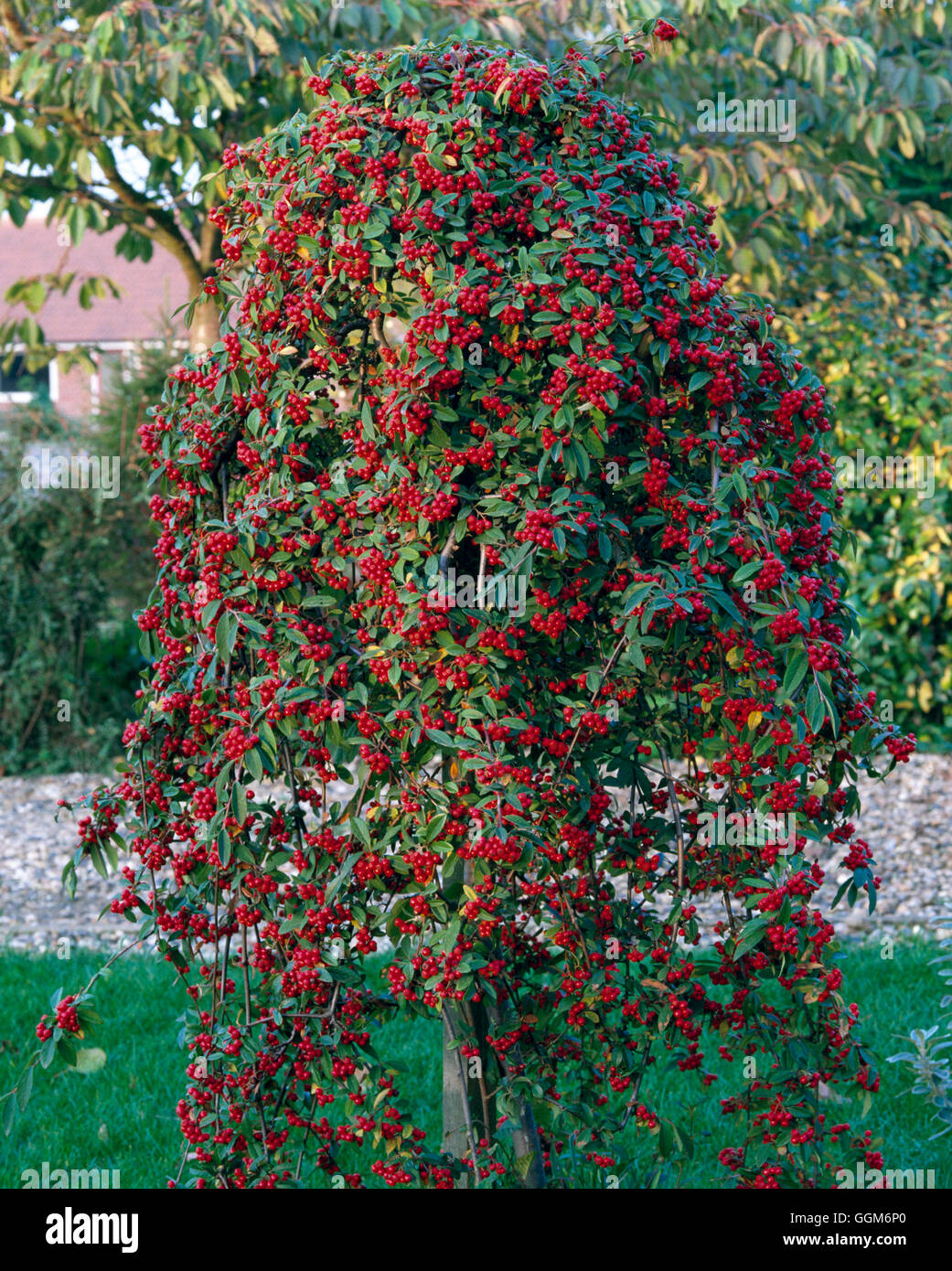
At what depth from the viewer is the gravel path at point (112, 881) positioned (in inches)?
201

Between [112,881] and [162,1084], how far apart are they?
8.00ft

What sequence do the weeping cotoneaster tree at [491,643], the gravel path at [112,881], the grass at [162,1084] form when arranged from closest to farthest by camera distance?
the weeping cotoneaster tree at [491,643], the grass at [162,1084], the gravel path at [112,881]

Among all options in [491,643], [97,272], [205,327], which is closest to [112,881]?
[205,327]

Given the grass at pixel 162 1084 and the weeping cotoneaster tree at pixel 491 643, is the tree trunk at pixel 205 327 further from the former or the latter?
the weeping cotoneaster tree at pixel 491 643

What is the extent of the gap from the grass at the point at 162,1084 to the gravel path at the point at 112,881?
39cm

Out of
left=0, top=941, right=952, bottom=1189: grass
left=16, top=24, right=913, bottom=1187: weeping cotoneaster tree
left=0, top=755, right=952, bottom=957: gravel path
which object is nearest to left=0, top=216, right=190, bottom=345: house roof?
left=0, top=755, right=952, bottom=957: gravel path

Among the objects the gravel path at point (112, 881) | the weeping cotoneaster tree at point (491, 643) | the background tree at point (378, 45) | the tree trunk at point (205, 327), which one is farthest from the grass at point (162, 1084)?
the tree trunk at point (205, 327)

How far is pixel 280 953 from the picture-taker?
2.40 m

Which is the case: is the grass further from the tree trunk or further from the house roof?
the house roof

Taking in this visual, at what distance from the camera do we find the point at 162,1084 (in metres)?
3.66

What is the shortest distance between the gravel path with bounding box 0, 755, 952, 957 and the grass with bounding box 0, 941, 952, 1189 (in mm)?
390
